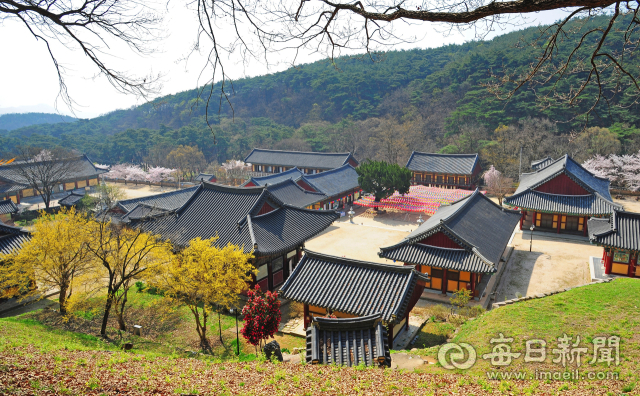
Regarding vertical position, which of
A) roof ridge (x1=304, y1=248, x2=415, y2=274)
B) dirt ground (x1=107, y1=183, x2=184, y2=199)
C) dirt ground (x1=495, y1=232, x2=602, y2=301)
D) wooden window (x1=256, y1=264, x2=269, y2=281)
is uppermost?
dirt ground (x1=107, y1=183, x2=184, y2=199)

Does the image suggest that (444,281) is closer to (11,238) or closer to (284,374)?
(284,374)

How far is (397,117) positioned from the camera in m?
89.5

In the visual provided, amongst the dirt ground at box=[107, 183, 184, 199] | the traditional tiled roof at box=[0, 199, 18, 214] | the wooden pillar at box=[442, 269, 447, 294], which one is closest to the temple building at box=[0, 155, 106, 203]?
the dirt ground at box=[107, 183, 184, 199]

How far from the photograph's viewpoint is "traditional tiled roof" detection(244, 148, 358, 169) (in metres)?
59.0

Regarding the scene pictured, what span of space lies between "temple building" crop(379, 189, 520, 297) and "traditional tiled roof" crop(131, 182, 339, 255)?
5199mm

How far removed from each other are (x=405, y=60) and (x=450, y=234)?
115 meters

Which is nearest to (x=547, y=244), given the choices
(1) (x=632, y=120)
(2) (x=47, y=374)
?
(2) (x=47, y=374)

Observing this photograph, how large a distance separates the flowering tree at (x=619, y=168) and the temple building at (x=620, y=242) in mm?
25065

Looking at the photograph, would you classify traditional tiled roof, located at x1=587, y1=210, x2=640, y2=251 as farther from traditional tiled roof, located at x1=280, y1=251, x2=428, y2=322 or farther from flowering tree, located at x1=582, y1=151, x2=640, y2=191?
flowering tree, located at x1=582, y1=151, x2=640, y2=191

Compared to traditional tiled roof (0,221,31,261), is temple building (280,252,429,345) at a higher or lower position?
lower

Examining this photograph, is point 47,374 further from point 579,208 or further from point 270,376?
point 579,208

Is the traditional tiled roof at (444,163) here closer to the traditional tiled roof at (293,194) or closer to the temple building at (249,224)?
the traditional tiled roof at (293,194)

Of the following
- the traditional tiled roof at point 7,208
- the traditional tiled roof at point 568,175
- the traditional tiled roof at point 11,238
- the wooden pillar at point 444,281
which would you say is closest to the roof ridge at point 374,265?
the wooden pillar at point 444,281

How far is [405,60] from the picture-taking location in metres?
125
